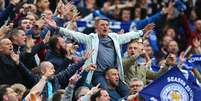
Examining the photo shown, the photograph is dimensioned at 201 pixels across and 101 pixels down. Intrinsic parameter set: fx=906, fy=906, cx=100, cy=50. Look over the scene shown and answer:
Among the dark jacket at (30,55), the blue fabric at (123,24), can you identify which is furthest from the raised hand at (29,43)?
the blue fabric at (123,24)

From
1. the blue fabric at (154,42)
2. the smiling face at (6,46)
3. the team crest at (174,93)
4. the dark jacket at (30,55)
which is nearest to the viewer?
the team crest at (174,93)

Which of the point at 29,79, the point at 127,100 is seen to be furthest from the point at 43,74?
the point at 127,100

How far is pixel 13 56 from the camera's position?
13.3 meters

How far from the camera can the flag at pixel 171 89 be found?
43.4 feet

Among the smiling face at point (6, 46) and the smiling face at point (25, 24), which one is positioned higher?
the smiling face at point (25, 24)

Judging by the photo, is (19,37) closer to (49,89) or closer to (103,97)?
(49,89)

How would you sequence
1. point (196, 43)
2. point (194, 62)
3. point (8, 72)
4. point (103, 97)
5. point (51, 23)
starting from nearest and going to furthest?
point (103, 97) < point (8, 72) < point (51, 23) < point (194, 62) < point (196, 43)

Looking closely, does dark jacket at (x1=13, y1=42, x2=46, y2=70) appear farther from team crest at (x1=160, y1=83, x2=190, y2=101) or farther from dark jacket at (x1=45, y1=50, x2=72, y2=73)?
team crest at (x1=160, y1=83, x2=190, y2=101)

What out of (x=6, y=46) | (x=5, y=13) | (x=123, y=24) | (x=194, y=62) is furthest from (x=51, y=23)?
(x=123, y=24)

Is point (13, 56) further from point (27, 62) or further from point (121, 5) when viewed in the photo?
point (121, 5)

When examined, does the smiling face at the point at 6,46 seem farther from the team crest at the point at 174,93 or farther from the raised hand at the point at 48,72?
the team crest at the point at 174,93

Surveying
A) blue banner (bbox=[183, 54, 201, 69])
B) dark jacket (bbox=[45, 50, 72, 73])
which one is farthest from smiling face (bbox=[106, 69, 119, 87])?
blue banner (bbox=[183, 54, 201, 69])

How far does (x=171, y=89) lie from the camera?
43.6ft

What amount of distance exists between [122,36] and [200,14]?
7.24 meters
